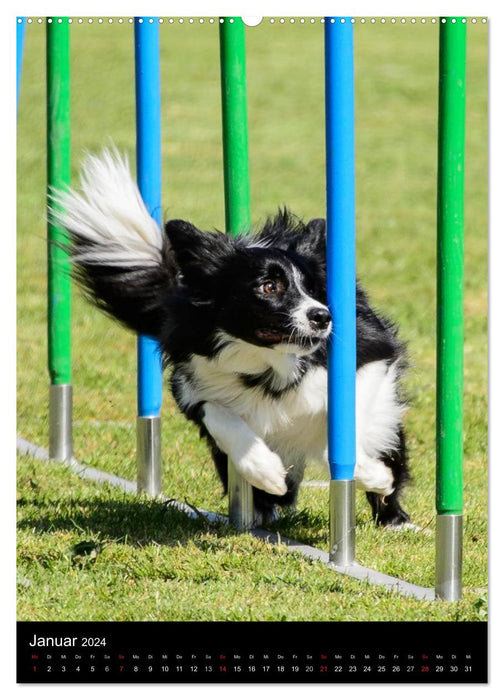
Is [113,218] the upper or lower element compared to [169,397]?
Result: upper

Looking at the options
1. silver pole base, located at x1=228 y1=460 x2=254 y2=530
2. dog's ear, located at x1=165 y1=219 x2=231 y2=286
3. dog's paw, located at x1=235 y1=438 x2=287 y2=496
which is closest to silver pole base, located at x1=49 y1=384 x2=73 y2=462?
silver pole base, located at x1=228 y1=460 x2=254 y2=530

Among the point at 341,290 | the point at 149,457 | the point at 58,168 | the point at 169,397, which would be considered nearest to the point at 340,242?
the point at 341,290

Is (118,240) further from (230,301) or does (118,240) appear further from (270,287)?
(270,287)

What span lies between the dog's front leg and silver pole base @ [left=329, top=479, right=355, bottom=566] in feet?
1.27

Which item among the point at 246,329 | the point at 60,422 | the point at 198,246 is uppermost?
the point at 198,246

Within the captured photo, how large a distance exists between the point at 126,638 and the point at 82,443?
10.8ft

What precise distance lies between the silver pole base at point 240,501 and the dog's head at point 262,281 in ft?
2.24

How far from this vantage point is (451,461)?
4133 mm

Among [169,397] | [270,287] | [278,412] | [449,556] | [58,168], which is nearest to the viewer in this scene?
[449,556]

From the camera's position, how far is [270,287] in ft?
15.7

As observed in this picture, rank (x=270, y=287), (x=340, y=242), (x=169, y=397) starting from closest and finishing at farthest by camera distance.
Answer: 1. (x=340, y=242)
2. (x=270, y=287)
3. (x=169, y=397)

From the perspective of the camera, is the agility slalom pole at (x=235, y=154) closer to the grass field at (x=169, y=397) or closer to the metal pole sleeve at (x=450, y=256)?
the grass field at (x=169, y=397)

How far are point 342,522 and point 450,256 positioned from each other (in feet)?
3.82

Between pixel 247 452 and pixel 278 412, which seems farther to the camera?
pixel 278 412
